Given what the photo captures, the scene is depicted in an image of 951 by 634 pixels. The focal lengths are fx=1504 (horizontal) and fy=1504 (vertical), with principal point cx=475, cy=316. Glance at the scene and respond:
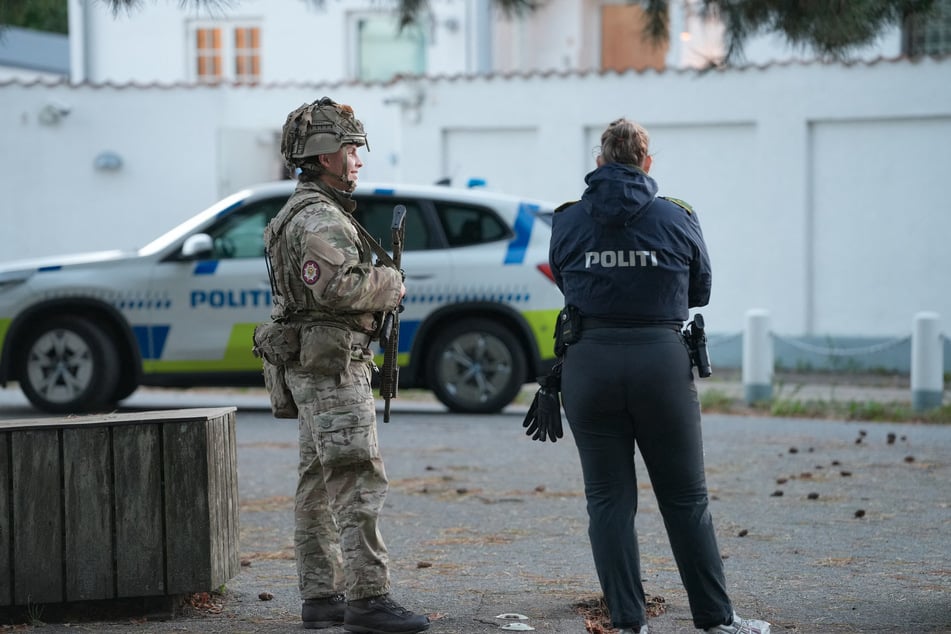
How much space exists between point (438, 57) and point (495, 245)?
34.7 feet

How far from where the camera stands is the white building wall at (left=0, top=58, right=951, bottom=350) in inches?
666

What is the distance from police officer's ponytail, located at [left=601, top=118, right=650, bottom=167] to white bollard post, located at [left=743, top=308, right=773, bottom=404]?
8752 millimetres

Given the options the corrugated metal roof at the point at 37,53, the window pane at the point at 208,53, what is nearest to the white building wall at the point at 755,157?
the window pane at the point at 208,53

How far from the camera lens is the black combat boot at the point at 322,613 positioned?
5.38m

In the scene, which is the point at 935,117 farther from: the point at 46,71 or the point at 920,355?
the point at 46,71

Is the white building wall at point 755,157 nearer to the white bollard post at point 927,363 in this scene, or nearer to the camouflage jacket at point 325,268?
the white bollard post at point 927,363

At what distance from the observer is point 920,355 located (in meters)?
13.0

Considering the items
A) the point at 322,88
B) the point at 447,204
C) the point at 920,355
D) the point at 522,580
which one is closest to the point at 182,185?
the point at 322,88

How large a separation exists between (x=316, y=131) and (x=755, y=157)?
1282cm

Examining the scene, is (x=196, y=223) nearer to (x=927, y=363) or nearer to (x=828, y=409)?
(x=828, y=409)

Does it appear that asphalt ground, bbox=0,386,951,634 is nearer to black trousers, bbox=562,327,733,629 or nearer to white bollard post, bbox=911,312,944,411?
black trousers, bbox=562,327,733,629

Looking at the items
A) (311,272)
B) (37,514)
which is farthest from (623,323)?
(37,514)

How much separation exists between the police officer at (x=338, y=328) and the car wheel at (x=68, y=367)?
7.15 m

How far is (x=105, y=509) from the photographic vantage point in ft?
17.6
